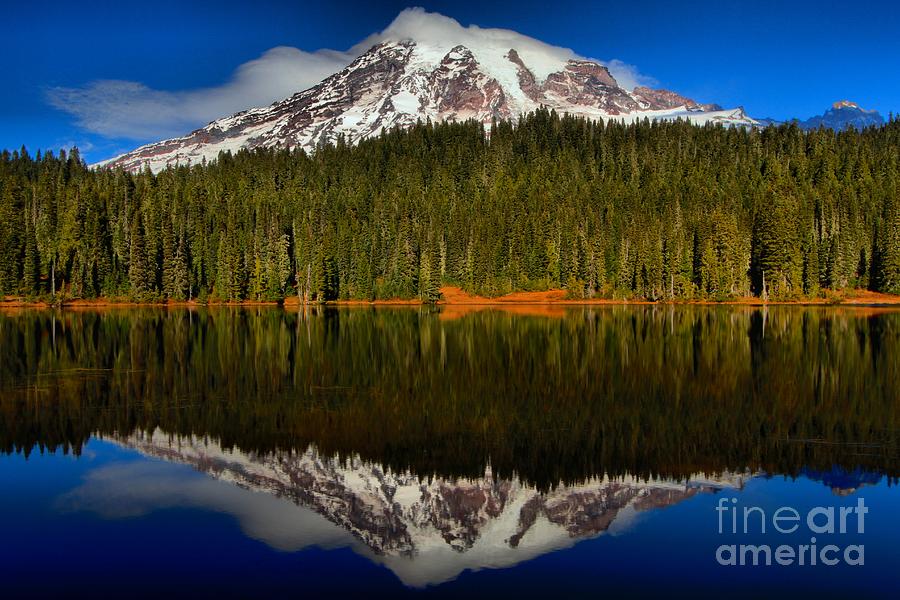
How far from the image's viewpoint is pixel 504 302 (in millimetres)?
141000

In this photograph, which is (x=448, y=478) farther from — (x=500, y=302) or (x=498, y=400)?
(x=500, y=302)

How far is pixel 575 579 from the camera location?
46.3ft

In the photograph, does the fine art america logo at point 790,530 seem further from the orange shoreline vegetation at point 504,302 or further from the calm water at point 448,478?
the orange shoreline vegetation at point 504,302

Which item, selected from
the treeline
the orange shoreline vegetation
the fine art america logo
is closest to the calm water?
the fine art america logo

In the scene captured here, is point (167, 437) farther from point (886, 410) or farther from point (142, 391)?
point (886, 410)

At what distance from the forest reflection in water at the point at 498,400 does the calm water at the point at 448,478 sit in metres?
0.16

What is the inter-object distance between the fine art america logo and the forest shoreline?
112920 mm

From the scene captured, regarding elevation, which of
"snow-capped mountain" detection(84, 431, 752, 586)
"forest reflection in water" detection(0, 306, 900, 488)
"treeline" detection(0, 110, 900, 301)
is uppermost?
"treeline" detection(0, 110, 900, 301)

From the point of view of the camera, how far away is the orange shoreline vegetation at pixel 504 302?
128125 millimetres

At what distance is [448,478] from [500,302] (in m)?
121

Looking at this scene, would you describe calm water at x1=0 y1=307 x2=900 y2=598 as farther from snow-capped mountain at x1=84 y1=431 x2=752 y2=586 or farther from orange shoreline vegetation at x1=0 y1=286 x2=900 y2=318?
orange shoreline vegetation at x1=0 y1=286 x2=900 y2=318

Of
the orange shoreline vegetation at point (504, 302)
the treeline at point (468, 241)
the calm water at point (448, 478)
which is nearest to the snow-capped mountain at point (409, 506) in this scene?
the calm water at point (448, 478)

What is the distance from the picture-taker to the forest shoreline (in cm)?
12875

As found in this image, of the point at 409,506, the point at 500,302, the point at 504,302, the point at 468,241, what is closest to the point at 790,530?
the point at 409,506
